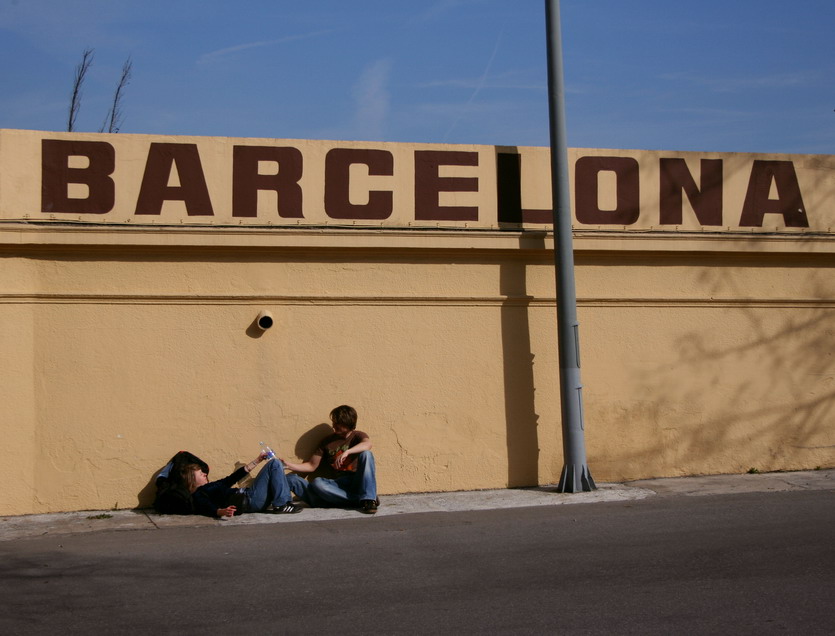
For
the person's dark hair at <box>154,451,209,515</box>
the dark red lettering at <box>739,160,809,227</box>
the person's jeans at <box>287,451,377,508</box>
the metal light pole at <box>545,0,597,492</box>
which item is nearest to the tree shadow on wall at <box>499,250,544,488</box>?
the metal light pole at <box>545,0,597,492</box>

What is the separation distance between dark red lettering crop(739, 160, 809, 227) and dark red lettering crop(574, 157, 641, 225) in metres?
1.41

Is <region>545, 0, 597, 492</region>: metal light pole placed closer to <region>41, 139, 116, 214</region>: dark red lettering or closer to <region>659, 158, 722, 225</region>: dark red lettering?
<region>659, 158, 722, 225</region>: dark red lettering

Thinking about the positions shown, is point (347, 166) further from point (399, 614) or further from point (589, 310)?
point (399, 614)

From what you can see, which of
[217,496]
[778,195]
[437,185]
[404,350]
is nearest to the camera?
[217,496]

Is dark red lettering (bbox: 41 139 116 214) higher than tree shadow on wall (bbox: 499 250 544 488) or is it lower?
higher

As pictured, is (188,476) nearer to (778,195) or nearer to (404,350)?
(404,350)

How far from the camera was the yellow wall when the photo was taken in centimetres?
947

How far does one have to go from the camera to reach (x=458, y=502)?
31.4 feet

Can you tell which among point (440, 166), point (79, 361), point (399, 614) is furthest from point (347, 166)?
point (399, 614)

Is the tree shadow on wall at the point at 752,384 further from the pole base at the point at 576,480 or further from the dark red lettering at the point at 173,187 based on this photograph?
the dark red lettering at the point at 173,187

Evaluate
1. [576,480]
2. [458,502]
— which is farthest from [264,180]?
[576,480]

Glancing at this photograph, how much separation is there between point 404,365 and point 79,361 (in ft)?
11.1

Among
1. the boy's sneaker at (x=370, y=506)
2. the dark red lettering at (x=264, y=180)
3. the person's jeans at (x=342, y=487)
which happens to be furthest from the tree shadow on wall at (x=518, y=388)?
the dark red lettering at (x=264, y=180)

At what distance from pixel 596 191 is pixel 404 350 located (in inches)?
115
